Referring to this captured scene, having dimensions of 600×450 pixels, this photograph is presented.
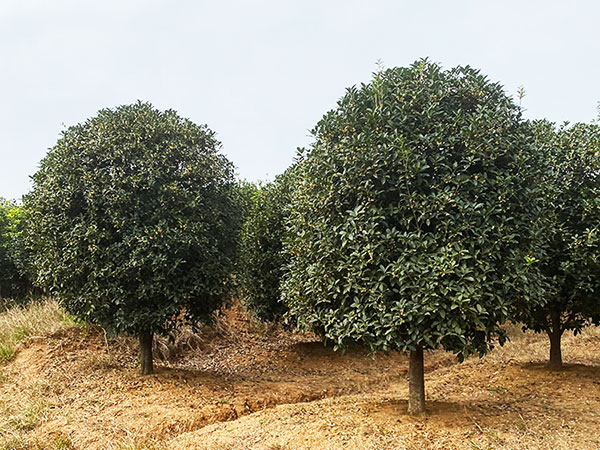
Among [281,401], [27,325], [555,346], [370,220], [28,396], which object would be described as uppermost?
[370,220]

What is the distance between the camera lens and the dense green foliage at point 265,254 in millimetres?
11367

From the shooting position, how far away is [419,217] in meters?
5.20

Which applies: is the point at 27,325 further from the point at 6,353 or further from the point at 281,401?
the point at 281,401

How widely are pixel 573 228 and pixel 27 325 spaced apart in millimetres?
11102

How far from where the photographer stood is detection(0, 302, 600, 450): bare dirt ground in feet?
17.9

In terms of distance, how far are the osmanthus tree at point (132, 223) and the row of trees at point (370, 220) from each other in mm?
33

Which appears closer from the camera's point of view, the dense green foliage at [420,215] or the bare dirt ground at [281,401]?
the dense green foliage at [420,215]

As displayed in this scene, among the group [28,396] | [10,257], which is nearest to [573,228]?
[28,396]

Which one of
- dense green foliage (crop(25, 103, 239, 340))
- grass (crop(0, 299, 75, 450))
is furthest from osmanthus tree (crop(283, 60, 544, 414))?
grass (crop(0, 299, 75, 450))

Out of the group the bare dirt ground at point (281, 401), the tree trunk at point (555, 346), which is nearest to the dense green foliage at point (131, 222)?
the bare dirt ground at point (281, 401)

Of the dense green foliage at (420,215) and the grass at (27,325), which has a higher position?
the dense green foliage at (420,215)

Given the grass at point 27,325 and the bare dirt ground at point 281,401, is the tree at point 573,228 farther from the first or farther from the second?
the grass at point 27,325

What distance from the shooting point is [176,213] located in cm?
758

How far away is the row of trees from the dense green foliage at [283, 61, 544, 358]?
24mm
